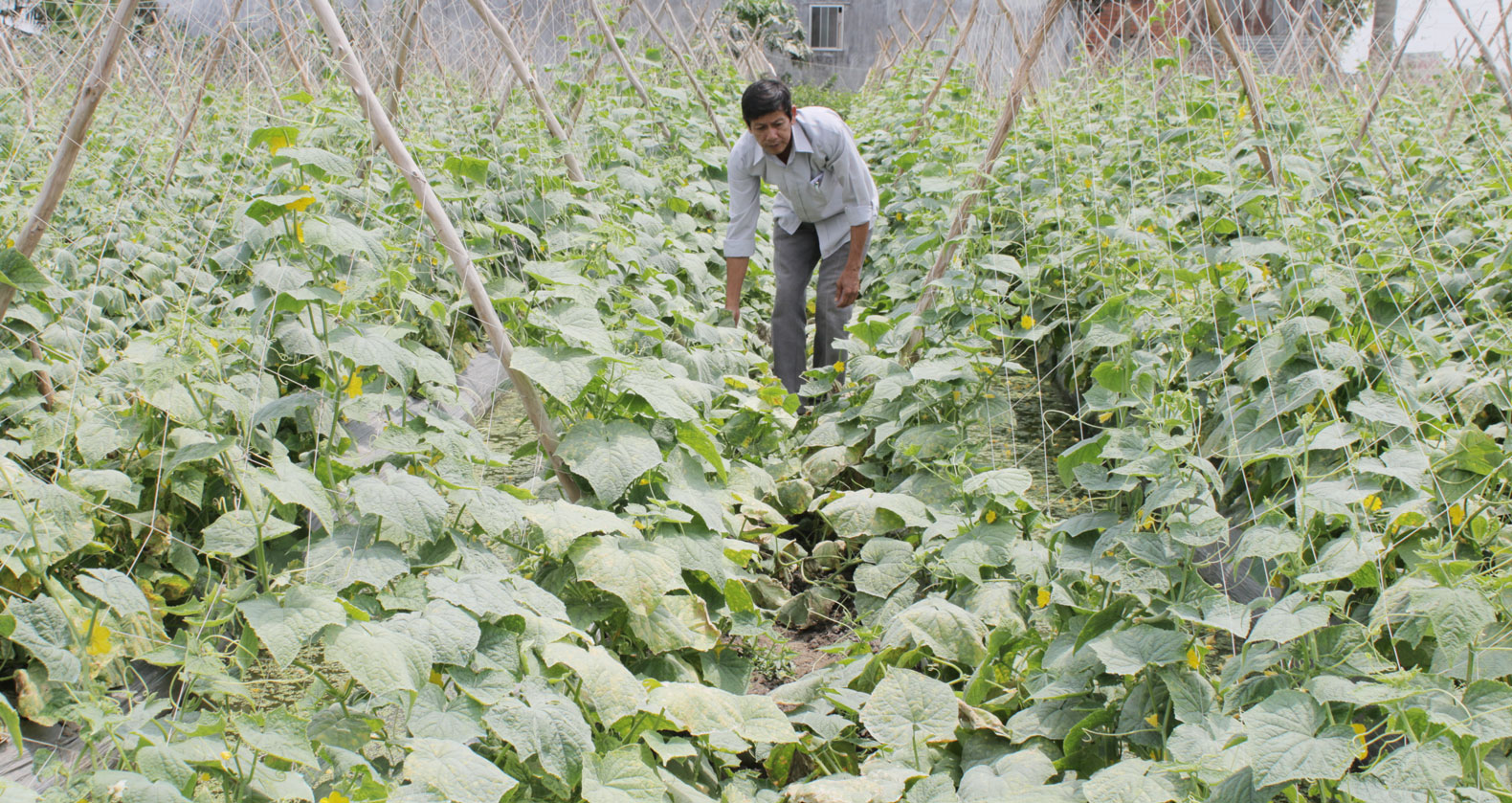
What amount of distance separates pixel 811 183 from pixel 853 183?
0.16 m

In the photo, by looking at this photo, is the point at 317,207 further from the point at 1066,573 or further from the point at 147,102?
the point at 147,102

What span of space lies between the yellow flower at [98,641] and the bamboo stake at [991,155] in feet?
7.87

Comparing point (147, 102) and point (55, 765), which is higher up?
point (55, 765)

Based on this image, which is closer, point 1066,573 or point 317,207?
point 1066,573

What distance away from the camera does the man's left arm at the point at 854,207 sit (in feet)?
13.0

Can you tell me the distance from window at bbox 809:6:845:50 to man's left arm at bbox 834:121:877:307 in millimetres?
23924

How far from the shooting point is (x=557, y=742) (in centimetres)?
160

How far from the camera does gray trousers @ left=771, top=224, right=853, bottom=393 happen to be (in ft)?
13.8

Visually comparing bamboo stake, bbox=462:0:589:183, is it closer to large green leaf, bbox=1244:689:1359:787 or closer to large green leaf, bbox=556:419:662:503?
large green leaf, bbox=556:419:662:503

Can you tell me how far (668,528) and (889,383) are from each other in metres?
1.06

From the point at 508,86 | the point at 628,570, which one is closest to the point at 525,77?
the point at 508,86

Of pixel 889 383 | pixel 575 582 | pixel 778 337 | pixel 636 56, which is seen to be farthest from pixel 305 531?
pixel 636 56

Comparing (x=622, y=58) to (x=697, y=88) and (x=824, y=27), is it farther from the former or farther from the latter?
(x=824, y=27)

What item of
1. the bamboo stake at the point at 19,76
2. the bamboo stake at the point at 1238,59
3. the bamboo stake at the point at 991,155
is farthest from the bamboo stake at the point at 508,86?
the bamboo stake at the point at 1238,59
